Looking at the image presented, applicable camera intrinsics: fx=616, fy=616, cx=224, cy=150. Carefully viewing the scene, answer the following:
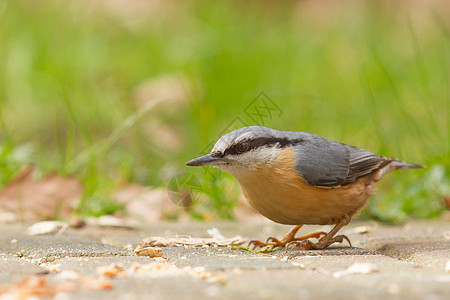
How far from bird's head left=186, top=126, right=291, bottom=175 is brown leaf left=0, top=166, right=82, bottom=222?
5.12 ft

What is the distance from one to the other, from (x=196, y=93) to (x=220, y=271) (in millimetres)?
3257

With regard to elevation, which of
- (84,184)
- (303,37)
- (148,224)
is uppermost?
(303,37)

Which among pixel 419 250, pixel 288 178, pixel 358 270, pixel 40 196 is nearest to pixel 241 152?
pixel 288 178

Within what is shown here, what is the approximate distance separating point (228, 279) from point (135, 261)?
1.84 feet

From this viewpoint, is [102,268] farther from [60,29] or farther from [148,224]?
[60,29]

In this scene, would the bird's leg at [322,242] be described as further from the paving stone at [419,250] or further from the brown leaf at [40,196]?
the brown leaf at [40,196]

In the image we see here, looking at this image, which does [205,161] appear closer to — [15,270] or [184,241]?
[184,241]

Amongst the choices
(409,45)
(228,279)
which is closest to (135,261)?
(228,279)

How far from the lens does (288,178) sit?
3.33 meters

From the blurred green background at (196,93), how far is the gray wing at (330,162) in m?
0.74

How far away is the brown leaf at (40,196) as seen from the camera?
14.6 feet

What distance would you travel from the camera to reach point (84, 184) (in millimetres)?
4570

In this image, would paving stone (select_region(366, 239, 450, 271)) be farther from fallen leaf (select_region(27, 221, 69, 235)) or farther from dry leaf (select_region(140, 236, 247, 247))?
fallen leaf (select_region(27, 221, 69, 235))

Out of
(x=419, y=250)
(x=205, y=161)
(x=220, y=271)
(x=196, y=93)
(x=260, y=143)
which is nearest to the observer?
(x=220, y=271)
